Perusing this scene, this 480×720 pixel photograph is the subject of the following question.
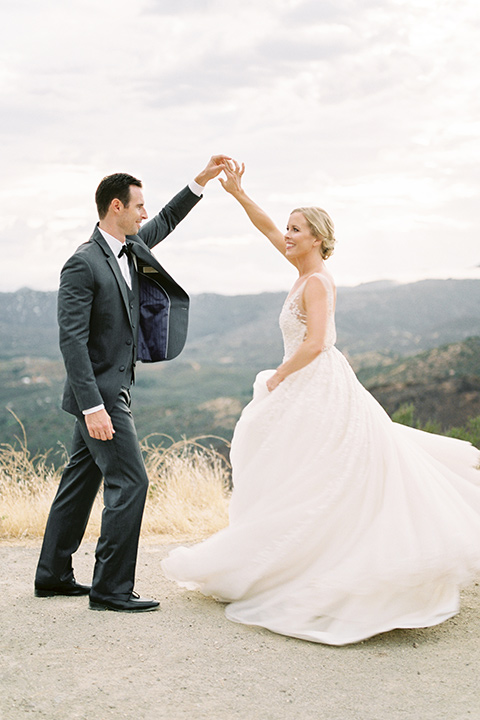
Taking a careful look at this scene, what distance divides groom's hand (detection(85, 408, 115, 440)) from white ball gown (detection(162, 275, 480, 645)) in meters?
0.75

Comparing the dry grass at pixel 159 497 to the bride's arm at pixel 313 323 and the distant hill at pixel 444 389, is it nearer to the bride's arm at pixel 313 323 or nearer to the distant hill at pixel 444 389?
the bride's arm at pixel 313 323

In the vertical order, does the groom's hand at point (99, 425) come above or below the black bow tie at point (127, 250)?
below

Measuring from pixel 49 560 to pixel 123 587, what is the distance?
0.56 meters

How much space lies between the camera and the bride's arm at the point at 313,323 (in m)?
4.07

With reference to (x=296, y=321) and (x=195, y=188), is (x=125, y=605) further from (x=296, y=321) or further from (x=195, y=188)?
(x=195, y=188)

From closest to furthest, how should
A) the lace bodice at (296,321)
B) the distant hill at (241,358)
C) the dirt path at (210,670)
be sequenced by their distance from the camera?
the dirt path at (210,670), the lace bodice at (296,321), the distant hill at (241,358)

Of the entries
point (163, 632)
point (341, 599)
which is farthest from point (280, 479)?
point (163, 632)

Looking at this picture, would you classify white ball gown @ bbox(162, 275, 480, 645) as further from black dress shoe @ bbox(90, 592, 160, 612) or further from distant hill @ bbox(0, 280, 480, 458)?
distant hill @ bbox(0, 280, 480, 458)

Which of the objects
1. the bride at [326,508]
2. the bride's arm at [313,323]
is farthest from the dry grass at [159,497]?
the bride's arm at [313,323]

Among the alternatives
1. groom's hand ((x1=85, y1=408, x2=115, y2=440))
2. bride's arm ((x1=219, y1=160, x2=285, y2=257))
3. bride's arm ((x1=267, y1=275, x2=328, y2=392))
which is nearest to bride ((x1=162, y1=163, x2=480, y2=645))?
bride's arm ((x1=267, y1=275, x2=328, y2=392))

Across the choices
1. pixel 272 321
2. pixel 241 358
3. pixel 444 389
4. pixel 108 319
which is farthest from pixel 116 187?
pixel 272 321

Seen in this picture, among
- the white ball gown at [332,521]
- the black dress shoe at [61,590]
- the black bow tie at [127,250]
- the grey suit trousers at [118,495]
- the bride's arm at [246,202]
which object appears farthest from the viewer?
the bride's arm at [246,202]

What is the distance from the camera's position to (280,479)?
160 inches

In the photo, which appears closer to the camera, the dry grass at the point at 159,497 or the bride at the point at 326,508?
the bride at the point at 326,508
